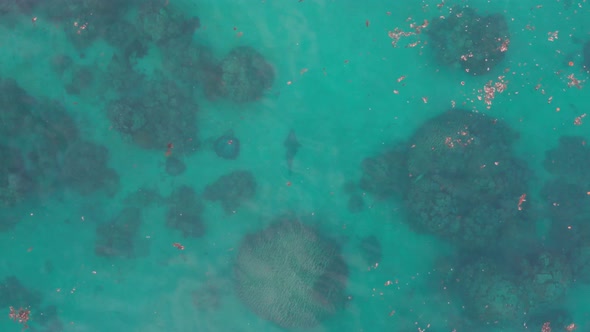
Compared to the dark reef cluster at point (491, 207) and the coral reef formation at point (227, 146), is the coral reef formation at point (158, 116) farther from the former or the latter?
the dark reef cluster at point (491, 207)

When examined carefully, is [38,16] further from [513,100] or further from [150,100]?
[513,100]

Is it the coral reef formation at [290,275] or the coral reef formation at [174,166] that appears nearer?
the coral reef formation at [290,275]

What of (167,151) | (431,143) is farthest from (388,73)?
(167,151)

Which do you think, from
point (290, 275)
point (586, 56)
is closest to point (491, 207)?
point (586, 56)

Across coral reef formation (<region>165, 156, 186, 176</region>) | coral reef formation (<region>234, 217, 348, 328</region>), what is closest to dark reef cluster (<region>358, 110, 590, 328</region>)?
coral reef formation (<region>234, 217, 348, 328</region>)

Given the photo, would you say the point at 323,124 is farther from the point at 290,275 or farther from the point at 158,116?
the point at 158,116

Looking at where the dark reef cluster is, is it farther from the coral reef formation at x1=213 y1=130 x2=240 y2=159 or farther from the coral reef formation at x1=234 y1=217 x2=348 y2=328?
the coral reef formation at x1=213 y1=130 x2=240 y2=159

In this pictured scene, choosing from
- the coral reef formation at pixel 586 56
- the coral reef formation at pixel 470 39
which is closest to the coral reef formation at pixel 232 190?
the coral reef formation at pixel 470 39
